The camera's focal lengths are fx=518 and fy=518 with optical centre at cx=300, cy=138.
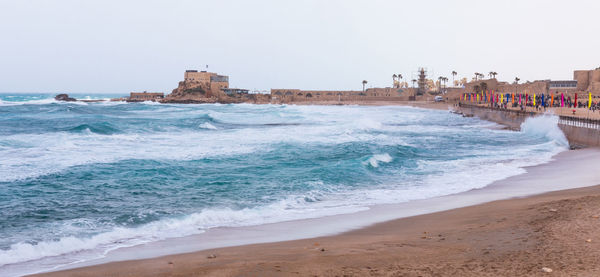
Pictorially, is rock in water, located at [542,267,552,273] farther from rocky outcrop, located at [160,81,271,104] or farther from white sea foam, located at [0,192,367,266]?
rocky outcrop, located at [160,81,271,104]

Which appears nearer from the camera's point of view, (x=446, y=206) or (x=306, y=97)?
(x=446, y=206)

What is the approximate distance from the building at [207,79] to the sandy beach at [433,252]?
466 feet

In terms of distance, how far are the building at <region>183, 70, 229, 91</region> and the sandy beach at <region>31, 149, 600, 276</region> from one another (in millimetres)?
141993

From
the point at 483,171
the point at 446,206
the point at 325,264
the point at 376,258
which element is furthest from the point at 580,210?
the point at 483,171

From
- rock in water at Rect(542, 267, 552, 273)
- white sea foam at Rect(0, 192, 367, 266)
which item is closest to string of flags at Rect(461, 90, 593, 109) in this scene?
white sea foam at Rect(0, 192, 367, 266)

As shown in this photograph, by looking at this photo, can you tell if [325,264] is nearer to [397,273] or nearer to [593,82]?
[397,273]

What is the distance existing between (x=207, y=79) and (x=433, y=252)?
150m

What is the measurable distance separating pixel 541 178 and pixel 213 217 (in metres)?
11.3

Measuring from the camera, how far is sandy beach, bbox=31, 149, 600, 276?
6551mm

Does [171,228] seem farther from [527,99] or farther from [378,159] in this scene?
[527,99]

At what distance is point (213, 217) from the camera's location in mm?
12078

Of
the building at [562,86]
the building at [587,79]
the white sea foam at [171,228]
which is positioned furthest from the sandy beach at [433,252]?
→ the building at [562,86]

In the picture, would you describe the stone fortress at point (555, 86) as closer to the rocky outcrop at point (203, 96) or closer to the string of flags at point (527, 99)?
the string of flags at point (527, 99)

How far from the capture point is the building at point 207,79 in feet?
491
